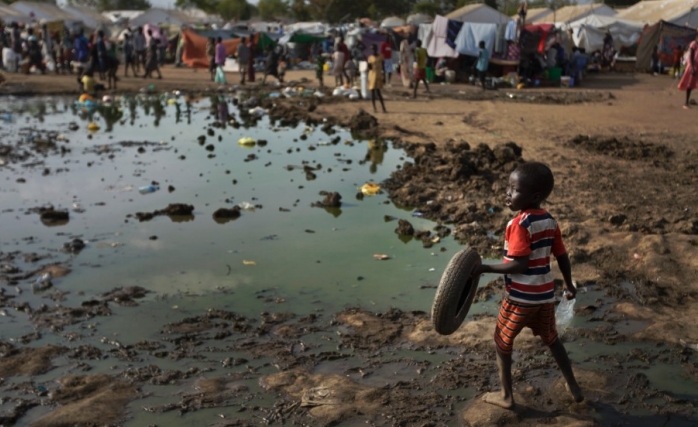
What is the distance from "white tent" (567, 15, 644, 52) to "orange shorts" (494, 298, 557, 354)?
85.5ft

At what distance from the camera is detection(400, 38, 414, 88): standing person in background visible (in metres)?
19.6

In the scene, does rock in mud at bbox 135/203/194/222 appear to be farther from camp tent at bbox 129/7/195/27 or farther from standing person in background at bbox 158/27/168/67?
camp tent at bbox 129/7/195/27

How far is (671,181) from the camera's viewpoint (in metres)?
8.82

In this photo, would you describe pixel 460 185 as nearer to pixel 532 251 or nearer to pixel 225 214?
pixel 225 214

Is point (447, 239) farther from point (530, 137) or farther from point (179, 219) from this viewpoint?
point (530, 137)

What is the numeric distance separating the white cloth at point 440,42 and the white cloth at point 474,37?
1.13 feet

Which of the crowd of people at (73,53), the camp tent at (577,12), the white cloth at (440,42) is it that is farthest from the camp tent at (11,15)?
the camp tent at (577,12)

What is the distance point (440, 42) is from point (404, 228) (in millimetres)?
17396

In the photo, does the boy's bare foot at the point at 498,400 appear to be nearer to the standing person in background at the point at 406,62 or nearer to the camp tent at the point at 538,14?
the standing person in background at the point at 406,62

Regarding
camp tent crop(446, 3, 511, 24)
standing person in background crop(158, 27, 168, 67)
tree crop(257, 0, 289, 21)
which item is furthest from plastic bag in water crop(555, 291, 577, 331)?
tree crop(257, 0, 289, 21)

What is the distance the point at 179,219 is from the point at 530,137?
657cm

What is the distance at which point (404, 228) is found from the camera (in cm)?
730

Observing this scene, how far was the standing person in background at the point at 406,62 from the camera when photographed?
19.6 metres

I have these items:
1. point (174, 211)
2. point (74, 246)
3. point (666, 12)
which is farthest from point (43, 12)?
point (74, 246)
